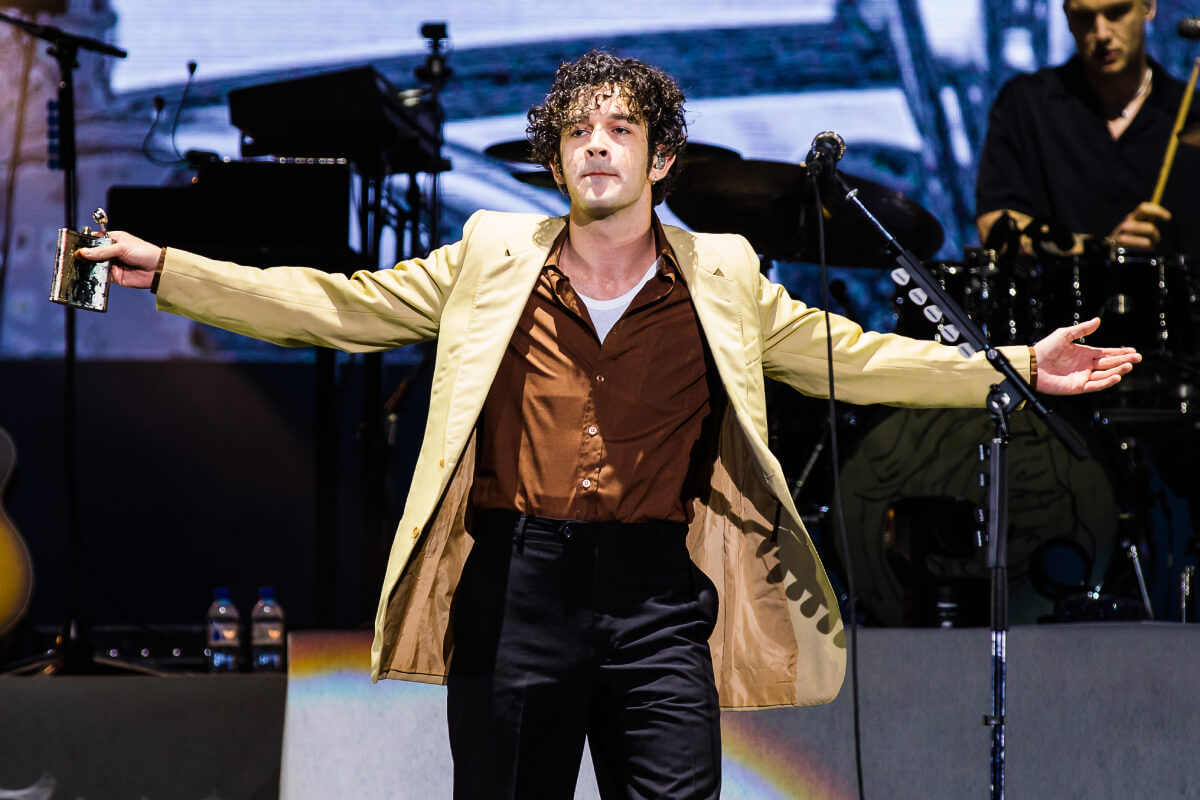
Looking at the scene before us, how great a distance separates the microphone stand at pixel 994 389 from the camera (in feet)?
8.55

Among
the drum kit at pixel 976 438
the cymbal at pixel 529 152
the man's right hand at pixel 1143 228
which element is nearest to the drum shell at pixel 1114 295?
the drum kit at pixel 976 438

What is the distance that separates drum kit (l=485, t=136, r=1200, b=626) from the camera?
4.53 metres

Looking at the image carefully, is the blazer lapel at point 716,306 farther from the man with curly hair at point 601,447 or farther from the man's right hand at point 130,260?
the man's right hand at point 130,260

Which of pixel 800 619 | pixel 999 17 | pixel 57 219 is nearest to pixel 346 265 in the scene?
pixel 57 219

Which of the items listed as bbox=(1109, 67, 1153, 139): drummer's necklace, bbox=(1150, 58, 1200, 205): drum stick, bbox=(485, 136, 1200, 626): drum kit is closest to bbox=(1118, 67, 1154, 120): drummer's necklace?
bbox=(1109, 67, 1153, 139): drummer's necklace

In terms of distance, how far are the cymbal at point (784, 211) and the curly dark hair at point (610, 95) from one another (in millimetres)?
1631

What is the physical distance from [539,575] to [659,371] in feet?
1.45

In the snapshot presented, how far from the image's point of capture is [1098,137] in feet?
18.6

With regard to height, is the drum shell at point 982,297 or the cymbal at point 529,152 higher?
the cymbal at point 529,152

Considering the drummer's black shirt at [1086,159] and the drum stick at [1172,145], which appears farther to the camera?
the drummer's black shirt at [1086,159]

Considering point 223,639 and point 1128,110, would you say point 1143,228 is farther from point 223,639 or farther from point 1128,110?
point 223,639

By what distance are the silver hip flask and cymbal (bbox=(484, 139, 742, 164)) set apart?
2132 millimetres

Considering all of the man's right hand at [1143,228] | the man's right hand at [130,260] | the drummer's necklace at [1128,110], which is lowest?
the man's right hand at [130,260]

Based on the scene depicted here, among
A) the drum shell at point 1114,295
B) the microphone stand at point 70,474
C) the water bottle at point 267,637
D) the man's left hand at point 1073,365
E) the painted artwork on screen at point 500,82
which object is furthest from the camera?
the painted artwork on screen at point 500,82
